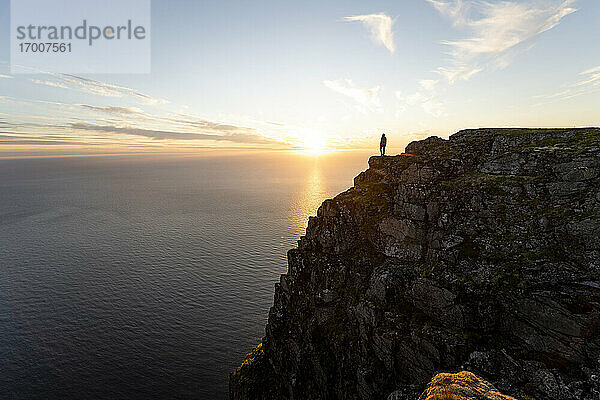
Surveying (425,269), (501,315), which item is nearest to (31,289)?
(425,269)

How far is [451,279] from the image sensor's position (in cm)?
2742

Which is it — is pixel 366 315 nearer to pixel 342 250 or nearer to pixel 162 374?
pixel 342 250

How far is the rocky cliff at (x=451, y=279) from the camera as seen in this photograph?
69.2 ft

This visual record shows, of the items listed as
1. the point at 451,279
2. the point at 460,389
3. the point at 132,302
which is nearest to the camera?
the point at 460,389

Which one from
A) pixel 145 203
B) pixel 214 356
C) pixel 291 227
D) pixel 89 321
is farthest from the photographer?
pixel 145 203

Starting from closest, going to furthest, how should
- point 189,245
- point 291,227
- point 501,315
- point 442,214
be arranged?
point 501,315 < point 442,214 < point 189,245 < point 291,227

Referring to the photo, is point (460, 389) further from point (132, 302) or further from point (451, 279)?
point (132, 302)

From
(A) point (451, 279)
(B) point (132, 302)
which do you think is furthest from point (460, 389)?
(B) point (132, 302)

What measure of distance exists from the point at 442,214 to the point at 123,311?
76.9m

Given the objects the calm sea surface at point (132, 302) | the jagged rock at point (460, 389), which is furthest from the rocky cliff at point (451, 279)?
the calm sea surface at point (132, 302)

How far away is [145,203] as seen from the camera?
188 meters

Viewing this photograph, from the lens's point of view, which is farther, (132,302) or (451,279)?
(132,302)

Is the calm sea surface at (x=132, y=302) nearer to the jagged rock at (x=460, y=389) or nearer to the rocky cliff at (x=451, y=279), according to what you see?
the rocky cliff at (x=451, y=279)

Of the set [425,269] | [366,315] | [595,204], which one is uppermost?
[595,204]
